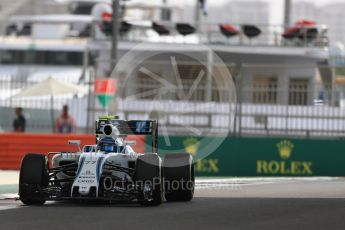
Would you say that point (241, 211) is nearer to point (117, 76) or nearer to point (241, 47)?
point (117, 76)

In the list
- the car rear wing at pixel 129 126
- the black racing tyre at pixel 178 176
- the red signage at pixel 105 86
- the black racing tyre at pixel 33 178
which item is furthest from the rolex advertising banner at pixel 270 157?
the black racing tyre at pixel 33 178

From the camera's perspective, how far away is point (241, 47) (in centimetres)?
3534

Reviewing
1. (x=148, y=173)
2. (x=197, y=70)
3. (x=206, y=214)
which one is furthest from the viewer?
(x=197, y=70)

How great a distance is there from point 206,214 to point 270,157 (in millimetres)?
9587

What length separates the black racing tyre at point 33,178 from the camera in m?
14.3

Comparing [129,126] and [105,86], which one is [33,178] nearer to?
[129,126]

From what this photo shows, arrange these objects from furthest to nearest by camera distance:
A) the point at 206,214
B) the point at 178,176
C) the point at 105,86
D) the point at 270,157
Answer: the point at 105,86, the point at 270,157, the point at 178,176, the point at 206,214

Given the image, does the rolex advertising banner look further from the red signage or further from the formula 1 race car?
the formula 1 race car

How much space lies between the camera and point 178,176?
50.1ft

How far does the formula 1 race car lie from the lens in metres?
14.0

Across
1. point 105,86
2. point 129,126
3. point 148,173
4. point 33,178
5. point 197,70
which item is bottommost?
point 33,178

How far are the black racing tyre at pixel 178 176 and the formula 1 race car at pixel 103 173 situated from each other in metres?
0.17

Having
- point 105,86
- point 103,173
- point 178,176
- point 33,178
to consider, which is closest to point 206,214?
point 103,173

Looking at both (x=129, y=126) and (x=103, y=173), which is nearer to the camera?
(x=103, y=173)
